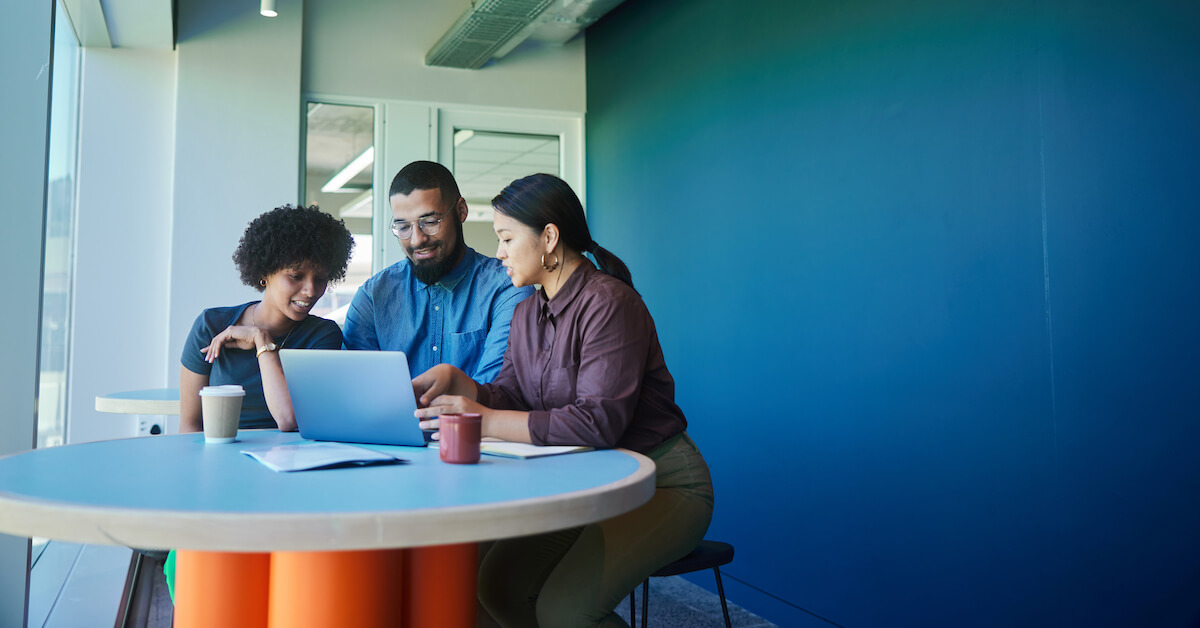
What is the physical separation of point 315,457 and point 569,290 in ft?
2.52

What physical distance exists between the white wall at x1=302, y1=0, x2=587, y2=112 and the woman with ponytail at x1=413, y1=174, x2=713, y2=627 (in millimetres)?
3283

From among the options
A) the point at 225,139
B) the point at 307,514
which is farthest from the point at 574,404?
the point at 225,139

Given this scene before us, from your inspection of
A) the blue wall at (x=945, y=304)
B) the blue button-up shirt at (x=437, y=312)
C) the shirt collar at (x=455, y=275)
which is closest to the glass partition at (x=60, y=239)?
the blue button-up shirt at (x=437, y=312)

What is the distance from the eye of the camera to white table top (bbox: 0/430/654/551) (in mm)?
991

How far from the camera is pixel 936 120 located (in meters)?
2.65

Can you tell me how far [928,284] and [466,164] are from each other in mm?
3261

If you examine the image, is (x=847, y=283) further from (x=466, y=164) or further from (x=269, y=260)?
(x=466, y=164)

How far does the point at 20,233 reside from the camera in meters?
2.36

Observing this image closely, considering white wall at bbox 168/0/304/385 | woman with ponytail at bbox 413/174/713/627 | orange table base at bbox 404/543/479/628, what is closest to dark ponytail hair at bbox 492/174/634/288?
woman with ponytail at bbox 413/174/713/627

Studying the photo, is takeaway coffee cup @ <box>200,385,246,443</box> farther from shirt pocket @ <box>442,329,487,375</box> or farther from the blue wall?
the blue wall

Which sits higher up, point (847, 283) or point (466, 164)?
point (466, 164)

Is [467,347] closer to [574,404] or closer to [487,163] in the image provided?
[574,404]

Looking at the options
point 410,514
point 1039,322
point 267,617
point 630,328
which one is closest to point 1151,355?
point 1039,322

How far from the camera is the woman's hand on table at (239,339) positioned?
6.81ft
